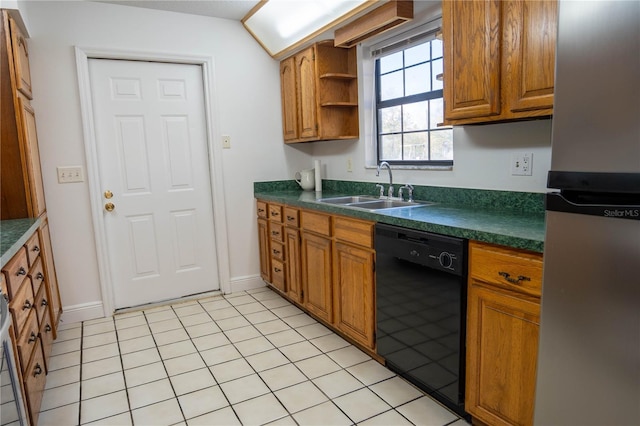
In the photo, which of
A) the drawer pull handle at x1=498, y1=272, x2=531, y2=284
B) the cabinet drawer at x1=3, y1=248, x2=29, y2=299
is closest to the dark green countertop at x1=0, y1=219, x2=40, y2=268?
the cabinet drawer at x1=3, y1=248, x2=29, y2=299

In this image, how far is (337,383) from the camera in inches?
85.0

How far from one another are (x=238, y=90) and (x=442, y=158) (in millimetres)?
1911

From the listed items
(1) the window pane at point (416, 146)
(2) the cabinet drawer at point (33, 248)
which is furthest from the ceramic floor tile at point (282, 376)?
(1) the window pane at point (416, 146)

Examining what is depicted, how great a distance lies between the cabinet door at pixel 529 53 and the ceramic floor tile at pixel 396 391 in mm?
1426

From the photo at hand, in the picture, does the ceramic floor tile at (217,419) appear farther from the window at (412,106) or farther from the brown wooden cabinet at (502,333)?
the window at (412,106)

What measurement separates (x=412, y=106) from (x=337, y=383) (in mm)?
1880

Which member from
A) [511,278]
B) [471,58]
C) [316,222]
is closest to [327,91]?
[316,222]

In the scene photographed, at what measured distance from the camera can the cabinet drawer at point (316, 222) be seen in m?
2.61

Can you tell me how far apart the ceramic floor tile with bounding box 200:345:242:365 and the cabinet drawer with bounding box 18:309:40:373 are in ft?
2.91

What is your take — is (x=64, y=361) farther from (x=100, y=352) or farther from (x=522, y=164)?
(x=522, y=164)

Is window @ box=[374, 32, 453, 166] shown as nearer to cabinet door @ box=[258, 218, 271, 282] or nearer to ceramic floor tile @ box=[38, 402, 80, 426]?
cabinet door @ box=[258, 218, 271, 282]

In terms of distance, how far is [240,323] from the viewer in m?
3.01

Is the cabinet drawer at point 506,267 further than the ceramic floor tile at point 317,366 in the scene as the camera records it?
No

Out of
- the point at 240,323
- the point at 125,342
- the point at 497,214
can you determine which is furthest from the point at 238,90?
the point at 497,214
